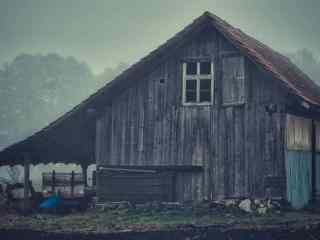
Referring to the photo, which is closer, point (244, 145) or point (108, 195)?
Answer: point (244, 145)

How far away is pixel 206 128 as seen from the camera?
2336cm

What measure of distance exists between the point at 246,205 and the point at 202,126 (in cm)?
363

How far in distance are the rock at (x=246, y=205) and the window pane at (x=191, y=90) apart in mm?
4610

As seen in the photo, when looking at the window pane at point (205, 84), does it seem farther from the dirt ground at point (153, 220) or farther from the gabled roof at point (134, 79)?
the dirt ground at point (153, 220)

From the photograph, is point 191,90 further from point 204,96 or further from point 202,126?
point 202,126

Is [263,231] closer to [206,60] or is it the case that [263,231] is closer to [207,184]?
[207,184]

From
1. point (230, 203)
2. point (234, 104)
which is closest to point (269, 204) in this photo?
point (230, 203)

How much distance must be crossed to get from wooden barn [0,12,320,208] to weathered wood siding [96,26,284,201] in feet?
0.13

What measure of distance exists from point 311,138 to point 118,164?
830 cm

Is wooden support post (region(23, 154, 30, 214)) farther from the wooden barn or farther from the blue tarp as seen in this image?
Answer: the blue tarp

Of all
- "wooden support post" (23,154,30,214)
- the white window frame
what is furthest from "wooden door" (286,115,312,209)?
"wooden support post" (23,154,30,214)

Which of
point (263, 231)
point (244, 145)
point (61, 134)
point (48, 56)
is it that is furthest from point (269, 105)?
point (48, 56)

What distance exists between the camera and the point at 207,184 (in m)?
23.1

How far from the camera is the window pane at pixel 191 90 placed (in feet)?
78.4
